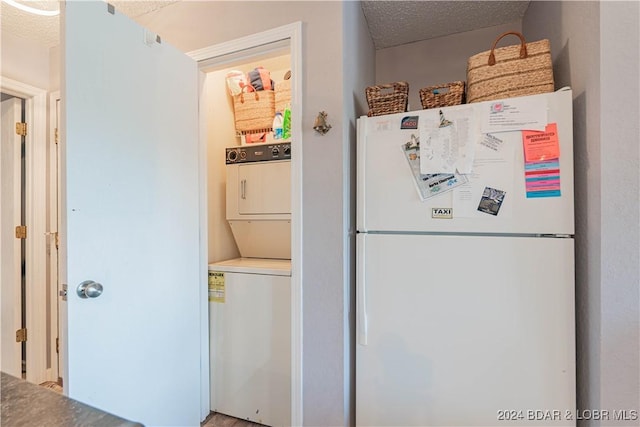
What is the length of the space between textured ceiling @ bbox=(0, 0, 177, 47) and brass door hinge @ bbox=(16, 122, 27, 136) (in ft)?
1.94

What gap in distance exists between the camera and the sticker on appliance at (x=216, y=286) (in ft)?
5.83

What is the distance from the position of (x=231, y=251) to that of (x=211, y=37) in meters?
1.43

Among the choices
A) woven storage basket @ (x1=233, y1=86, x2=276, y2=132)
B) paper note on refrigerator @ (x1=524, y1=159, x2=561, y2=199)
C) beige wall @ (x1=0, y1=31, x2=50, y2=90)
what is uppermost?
beige wall @ (x1=0, y1=31, x2=50, y2=90)

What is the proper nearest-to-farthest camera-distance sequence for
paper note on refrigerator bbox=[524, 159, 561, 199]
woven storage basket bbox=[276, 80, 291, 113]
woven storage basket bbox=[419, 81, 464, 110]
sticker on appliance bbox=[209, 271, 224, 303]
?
paper note on refrigerator bbox=[524, 159, 561, 199]
woven storage basket bbox=[419, 81, 464, 110]
sticker on appliance bbox=[209, 271, 224, 303]
woven storage basket bbox=[276, 80, 291, 113]

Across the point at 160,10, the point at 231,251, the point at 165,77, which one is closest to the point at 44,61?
the point at 160,10

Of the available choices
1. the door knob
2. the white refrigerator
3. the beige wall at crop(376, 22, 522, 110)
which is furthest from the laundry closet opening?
the beige wall at crop(376, 22, 522, 110)

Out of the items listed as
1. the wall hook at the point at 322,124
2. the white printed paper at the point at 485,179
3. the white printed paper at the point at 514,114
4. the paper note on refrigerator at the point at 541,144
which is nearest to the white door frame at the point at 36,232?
the wall hook at the point at 322,124

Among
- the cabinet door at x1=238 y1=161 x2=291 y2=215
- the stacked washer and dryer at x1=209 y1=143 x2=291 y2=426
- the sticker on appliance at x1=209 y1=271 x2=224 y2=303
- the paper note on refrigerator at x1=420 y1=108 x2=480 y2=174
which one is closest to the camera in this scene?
the paper note on refrigerator at x1=420 y1=108 x2=480 y2=174

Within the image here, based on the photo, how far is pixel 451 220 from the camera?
117cm

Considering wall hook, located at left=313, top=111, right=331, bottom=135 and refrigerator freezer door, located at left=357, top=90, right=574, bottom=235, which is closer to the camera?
refrigerator freezer door, located at left=357, top=90, right=574, bottom=235

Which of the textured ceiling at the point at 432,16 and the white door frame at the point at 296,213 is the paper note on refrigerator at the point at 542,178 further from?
the textured ceiling at the point at 432,16

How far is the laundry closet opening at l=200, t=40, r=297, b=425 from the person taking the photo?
64.4 inches

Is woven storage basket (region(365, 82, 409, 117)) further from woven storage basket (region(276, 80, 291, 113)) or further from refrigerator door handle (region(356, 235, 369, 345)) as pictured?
woven storage basket (region(276, 80, 291, 113))

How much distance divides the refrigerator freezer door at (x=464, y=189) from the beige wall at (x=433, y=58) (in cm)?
98
